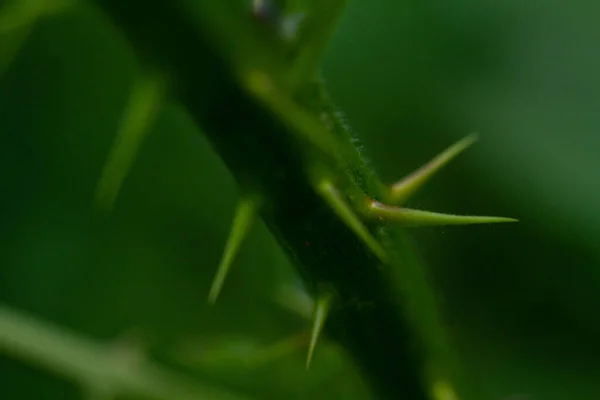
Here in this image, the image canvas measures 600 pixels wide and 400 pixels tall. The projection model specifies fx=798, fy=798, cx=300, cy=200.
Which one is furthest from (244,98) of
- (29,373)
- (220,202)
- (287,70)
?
(220,202)

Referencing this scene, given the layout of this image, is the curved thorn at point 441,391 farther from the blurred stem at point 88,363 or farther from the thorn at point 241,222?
the blurred stem at point 88,363

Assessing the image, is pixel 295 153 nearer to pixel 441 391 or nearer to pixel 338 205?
pixel 338 205

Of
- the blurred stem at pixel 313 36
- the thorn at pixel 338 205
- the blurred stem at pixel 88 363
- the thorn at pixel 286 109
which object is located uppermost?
the blurred stem at pixel 313 36

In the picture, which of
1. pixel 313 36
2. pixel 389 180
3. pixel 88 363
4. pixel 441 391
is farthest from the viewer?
pixel 389 180

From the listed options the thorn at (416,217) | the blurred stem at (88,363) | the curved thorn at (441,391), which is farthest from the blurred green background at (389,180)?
the thorn at (416,217)

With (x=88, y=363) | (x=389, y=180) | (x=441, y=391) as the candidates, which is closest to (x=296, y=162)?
(x=441, y=391)

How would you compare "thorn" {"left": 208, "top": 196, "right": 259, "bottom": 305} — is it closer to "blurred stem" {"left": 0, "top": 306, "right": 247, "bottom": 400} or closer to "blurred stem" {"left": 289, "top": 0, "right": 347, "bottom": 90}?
"blurred stem" {"left": 289, "top": 0, "right": 347, "bottom": 90}

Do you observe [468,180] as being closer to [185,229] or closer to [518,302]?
[518,302]
